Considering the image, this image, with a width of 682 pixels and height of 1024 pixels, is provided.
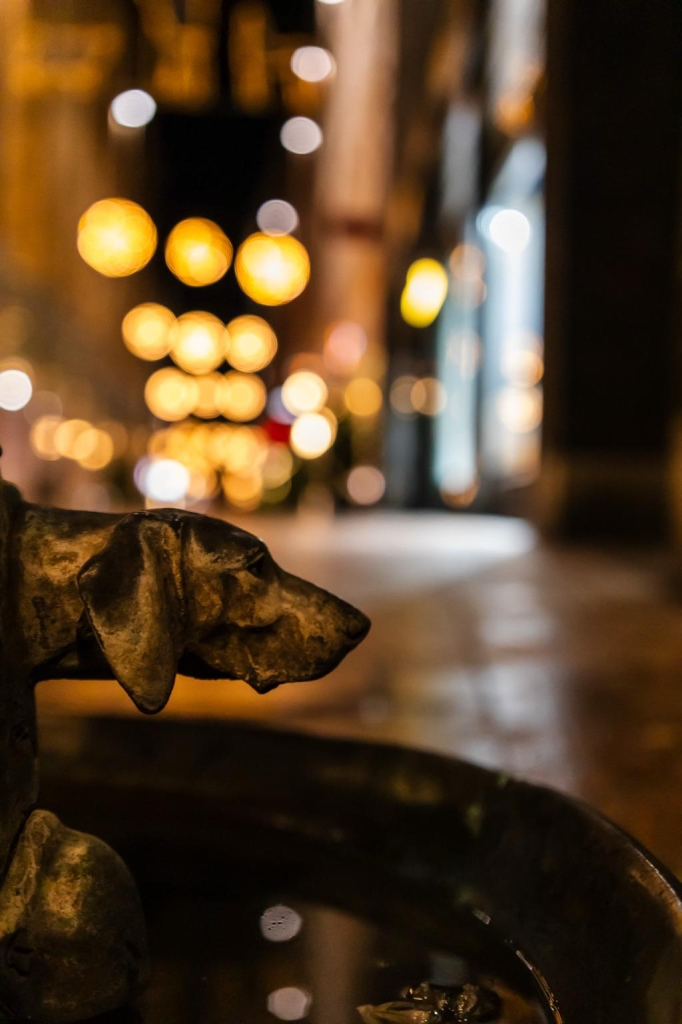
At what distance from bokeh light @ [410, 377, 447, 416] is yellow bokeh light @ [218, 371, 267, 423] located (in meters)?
3.85

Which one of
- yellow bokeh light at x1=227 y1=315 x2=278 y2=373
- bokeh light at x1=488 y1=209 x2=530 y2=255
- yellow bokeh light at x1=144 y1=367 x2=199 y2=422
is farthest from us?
yellow bokeh light at x1=144 y1=367 x2=199 y2=422

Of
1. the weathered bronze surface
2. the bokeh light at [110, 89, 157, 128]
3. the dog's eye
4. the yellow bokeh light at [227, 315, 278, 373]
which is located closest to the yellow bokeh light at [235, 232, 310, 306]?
the bokeh light at [110, 89, 157, 128]

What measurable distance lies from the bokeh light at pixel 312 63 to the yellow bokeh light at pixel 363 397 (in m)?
7.91

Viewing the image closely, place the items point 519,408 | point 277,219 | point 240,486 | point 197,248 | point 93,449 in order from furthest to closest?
point 240,486 < point 93,449 < point 519,408 < point 277,219 < point 197,248

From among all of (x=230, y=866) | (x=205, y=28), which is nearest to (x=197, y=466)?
(x=205, y=28)

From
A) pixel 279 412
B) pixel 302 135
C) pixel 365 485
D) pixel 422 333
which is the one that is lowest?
pixel 365 485

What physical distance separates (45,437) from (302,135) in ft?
17.5

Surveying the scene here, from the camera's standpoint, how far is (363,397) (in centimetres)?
1669

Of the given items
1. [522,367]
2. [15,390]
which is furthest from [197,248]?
[15,390]

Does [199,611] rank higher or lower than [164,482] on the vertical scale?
higher

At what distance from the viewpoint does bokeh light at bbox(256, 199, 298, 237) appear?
9.45 m

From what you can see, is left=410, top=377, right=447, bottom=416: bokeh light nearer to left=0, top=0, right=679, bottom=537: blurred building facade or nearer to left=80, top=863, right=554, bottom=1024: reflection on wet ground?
left=0, top=0, right=679, bottom=537: blurred building facade

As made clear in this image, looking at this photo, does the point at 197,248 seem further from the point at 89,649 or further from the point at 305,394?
the point at 89,649

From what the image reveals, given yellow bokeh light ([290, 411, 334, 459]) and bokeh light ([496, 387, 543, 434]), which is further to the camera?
yellow bokeh light ([290, 411, 334, 459])
